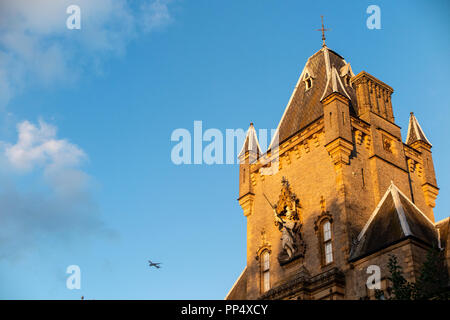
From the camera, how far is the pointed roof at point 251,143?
42.8 meters

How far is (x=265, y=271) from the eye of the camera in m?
37.3

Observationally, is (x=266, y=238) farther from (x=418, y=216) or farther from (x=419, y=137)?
(x=419, y=137)

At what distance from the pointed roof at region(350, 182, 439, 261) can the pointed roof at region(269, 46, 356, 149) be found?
819 centimetres

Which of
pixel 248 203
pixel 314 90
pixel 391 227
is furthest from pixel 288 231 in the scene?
pixel 314 90

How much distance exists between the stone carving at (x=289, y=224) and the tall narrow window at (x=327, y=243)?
1.46 metres

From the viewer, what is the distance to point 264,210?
3938cm

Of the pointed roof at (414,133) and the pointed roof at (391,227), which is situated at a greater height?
the pointed roof at (414,133)

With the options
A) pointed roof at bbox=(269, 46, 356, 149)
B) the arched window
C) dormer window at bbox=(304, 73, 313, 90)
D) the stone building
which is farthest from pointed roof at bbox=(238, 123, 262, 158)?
the arched window

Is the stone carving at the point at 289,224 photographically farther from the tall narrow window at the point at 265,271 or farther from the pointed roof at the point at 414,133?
the pointed roof at the point at 414,133

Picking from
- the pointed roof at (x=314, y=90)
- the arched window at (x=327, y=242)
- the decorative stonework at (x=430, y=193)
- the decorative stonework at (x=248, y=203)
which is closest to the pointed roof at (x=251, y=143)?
the pointed roof at (x=314, y=90)

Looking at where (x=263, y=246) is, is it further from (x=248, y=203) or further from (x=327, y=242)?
(x=327, y=242)

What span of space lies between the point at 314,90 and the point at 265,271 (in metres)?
13.5

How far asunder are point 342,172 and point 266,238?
6941 millimetres
